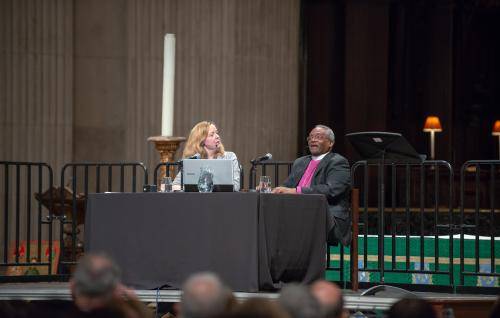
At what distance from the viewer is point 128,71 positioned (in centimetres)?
1440

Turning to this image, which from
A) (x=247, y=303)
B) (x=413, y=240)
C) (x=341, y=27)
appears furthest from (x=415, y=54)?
(x=247, y=303)

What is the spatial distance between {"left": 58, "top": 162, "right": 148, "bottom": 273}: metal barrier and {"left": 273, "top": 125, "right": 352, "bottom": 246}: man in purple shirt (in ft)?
4.85

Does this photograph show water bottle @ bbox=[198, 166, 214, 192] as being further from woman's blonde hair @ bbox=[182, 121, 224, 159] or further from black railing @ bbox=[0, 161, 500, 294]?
woman's blonde hair @ bbox=[182, 121, 224, 159]

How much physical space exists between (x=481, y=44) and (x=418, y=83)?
1.97 m

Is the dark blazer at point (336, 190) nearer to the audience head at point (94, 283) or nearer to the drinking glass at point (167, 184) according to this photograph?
the drinking glass at point (167, 184)

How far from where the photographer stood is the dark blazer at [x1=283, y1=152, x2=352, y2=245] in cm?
947

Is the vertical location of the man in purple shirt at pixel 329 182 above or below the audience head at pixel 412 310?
above

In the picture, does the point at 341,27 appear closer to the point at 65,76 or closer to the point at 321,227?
the point at 65,76

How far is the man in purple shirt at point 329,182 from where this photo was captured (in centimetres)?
947

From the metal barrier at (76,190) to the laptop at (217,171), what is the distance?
3.94ft

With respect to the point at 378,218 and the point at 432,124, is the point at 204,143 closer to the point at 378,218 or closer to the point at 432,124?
the point at 378,218

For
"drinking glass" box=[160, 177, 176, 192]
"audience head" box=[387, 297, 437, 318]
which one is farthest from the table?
"audience head" box=[387, 297, 437, 318]

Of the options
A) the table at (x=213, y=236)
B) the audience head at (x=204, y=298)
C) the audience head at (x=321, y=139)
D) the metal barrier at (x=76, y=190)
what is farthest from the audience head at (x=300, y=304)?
the metal barrier at (x=76, y=190)

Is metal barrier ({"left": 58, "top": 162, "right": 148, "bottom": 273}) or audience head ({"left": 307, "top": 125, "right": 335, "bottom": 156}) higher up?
audience head ({"left": 307, "top": 125, "right": 335, "bottom": 156})
